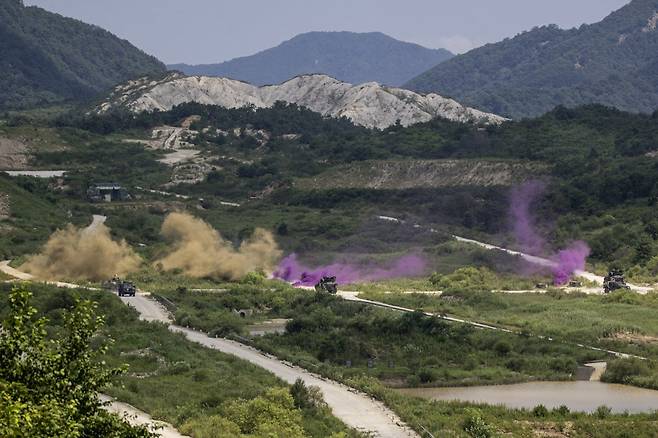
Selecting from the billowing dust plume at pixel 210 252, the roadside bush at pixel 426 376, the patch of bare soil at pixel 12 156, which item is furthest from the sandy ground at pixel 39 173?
the roadside bush at pixel 426 376

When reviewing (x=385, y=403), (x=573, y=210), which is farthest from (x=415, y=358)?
(x=573, y=210)

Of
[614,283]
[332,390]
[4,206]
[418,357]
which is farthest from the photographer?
[4,206]

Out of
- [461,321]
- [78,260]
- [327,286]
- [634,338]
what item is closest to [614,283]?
[634,338]

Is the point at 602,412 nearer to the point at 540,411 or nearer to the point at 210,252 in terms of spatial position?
the point at 540,411

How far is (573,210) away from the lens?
150125 mm

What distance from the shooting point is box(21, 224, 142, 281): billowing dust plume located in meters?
104

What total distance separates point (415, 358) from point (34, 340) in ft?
155

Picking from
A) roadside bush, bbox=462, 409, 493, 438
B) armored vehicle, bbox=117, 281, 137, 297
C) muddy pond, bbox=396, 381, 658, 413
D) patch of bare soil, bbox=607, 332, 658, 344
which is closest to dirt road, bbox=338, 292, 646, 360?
patch of bare soil, bbox=607, 332, 658, 344

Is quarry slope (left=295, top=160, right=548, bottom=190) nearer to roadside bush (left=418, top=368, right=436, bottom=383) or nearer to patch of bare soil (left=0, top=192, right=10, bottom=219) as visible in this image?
patch of bare soil (left=0, top=192, right=10, bottom=219)

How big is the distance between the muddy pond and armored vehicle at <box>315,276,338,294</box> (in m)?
33.0

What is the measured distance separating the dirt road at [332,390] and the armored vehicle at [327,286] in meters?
17.5

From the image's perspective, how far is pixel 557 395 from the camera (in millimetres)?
62906

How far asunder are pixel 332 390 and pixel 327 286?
39563mm

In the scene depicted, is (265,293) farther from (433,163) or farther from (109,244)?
(433,163)
